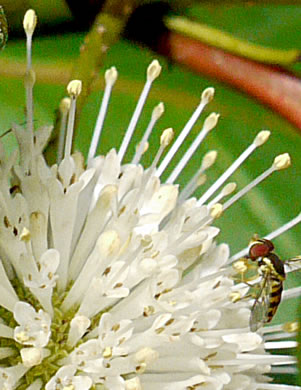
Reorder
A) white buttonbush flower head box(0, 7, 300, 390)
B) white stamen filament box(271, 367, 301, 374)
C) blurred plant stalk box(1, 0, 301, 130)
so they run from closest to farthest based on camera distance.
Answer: white buttonbush flower head box(0, 7, 300, 390) < white stamen filament box(271, 367, 301, 374) < blurred plant stalk box(1, 0, 301, 130)

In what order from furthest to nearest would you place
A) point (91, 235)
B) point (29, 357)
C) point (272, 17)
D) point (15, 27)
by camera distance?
point (272, 17), point (15, 27), point (91, 235), point (29, 357)

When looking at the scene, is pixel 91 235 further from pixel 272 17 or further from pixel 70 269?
pixel 272 17

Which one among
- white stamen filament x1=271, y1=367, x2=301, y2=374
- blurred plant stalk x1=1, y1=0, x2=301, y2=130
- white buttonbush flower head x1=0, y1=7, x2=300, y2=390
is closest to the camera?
white buttonbush flower head x1=0, y1=7, x2=300, y2=390

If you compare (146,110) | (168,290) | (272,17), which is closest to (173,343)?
(168,290)

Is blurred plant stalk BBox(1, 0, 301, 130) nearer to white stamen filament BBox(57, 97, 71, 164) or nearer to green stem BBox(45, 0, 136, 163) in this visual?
green stem BBox(45, 0, 136, 163)

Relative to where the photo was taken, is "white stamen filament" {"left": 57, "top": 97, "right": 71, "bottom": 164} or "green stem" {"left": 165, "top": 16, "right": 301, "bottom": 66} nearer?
"white stamen filament" {"left": 57, "top": 97, "right": 71, "bottom": 164}

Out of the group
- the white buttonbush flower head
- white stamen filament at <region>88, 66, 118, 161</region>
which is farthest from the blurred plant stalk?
the white buttonbush flower head
